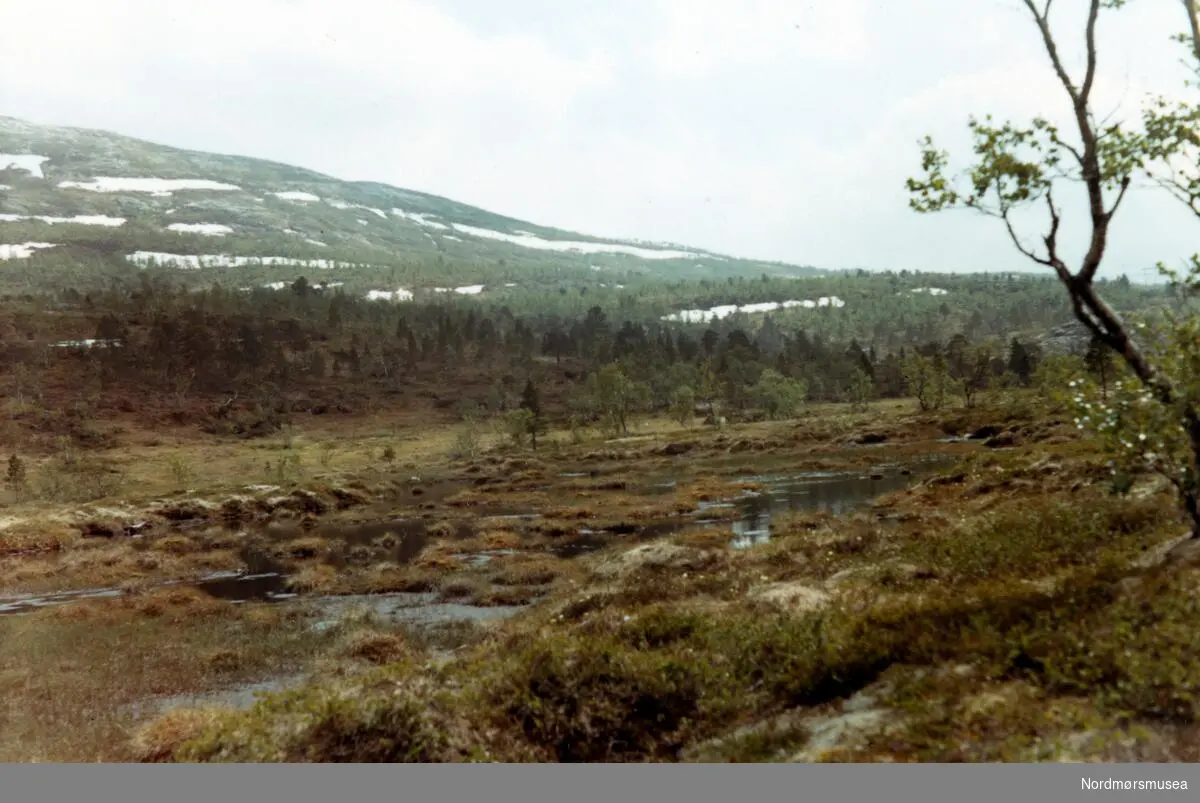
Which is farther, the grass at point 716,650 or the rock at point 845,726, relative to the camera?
the rock at point 845,726

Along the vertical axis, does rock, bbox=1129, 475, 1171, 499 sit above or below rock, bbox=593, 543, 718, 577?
above

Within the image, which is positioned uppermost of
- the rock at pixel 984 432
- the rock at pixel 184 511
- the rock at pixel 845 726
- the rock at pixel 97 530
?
the rock at pixel 845 726

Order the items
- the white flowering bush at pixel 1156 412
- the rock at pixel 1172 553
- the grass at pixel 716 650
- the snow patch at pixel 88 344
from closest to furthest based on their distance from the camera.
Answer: the grass at pixel 716 650 → the rock at pixel 1172 553 → the white flowering bush at pixel 1156 412 → the snow patch at pixel 88 344

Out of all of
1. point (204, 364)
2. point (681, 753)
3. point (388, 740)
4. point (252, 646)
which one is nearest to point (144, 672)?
point (252, 646)

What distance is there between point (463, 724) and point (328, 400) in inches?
7659

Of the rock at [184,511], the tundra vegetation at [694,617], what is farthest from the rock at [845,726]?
the rock at [184,511]

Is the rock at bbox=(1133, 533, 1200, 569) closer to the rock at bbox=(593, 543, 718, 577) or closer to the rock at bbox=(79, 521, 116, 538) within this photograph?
the rock at bbox=(593, 543, 718, 577)

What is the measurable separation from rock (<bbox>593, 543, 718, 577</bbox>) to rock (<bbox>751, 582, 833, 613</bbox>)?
9681mm

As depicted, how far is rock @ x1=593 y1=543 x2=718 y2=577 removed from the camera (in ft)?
99.2

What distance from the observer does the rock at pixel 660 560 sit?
30.2 meters

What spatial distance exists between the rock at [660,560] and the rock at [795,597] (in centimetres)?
968

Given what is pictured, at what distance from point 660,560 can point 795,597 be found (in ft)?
42.2

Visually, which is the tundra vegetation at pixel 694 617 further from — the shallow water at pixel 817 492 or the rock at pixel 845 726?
the shallow water at pixel 817 492

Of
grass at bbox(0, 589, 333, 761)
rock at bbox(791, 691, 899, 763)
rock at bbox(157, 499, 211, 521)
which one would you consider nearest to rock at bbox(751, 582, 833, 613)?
rock at bbox(791, 691, 899, 763)
